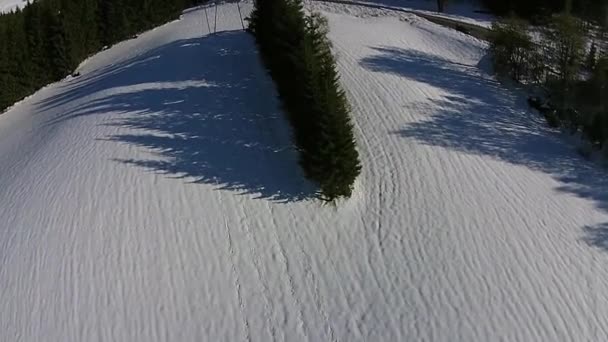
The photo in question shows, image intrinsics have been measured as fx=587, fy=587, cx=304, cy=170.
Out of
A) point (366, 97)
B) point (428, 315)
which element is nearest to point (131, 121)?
point (366, 97)

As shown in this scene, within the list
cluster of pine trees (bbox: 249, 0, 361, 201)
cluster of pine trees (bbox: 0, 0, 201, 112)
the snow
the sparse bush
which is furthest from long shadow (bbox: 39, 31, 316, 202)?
the snow

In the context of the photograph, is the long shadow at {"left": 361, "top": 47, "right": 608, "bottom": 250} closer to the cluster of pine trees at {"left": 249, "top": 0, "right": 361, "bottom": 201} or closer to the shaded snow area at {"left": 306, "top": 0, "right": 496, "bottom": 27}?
the cluster of pine trees at {"left": 249, "top": 0, "right": 361, "bottom": 201}

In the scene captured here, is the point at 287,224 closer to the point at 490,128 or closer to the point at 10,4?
the point at 490,128

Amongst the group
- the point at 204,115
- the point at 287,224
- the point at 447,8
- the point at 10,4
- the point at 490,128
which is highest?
the point at 10,4

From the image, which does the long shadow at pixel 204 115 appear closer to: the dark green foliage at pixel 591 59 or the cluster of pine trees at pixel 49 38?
the cluster of pine trees at pixel 49 38

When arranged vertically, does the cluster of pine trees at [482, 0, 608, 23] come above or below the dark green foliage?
above

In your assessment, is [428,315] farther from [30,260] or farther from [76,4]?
[76,4]

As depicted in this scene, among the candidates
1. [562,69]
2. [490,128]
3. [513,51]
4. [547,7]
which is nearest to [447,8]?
[547,7]
